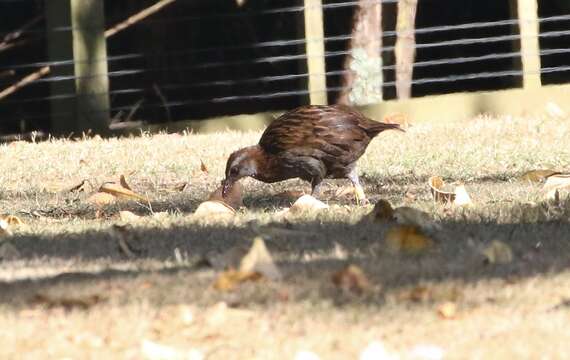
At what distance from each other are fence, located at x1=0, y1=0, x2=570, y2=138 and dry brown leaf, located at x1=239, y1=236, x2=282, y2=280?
312 inches

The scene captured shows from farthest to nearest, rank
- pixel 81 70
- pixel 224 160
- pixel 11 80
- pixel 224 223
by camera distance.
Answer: pixel 11 80, pixel 81 70, pixel 224 160, pixel 224 223

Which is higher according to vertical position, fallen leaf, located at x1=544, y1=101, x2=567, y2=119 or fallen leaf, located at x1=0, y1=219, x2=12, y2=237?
fallen leaf, located at x1=544, y1=101, x2=567, y2=119

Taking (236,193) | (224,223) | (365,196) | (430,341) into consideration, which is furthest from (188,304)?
(365,196)

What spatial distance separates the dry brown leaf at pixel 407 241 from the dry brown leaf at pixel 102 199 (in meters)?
2.92

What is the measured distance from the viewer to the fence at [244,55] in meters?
12.8

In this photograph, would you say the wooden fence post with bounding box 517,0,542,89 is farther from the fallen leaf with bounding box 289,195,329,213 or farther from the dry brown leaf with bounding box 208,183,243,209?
the fallen leaf with bounding box 289,195,329,213

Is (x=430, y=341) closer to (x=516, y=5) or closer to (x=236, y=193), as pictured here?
(x=236, y=193)

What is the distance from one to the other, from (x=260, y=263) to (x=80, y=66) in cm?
824

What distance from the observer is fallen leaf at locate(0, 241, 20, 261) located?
5.59 meters

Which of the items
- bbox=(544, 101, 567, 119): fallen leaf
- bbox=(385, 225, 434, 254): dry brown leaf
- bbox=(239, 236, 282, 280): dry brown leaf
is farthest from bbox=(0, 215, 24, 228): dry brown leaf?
bbox=(544, 101, 567, 119): fallen leaf


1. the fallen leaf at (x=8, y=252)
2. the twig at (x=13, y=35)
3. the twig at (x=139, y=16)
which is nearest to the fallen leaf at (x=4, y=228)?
the fallen leaf at (x=8, y=252)

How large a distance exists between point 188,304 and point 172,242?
4.51 ft

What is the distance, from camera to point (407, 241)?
5285mm

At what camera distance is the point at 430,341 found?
13.3 ft
